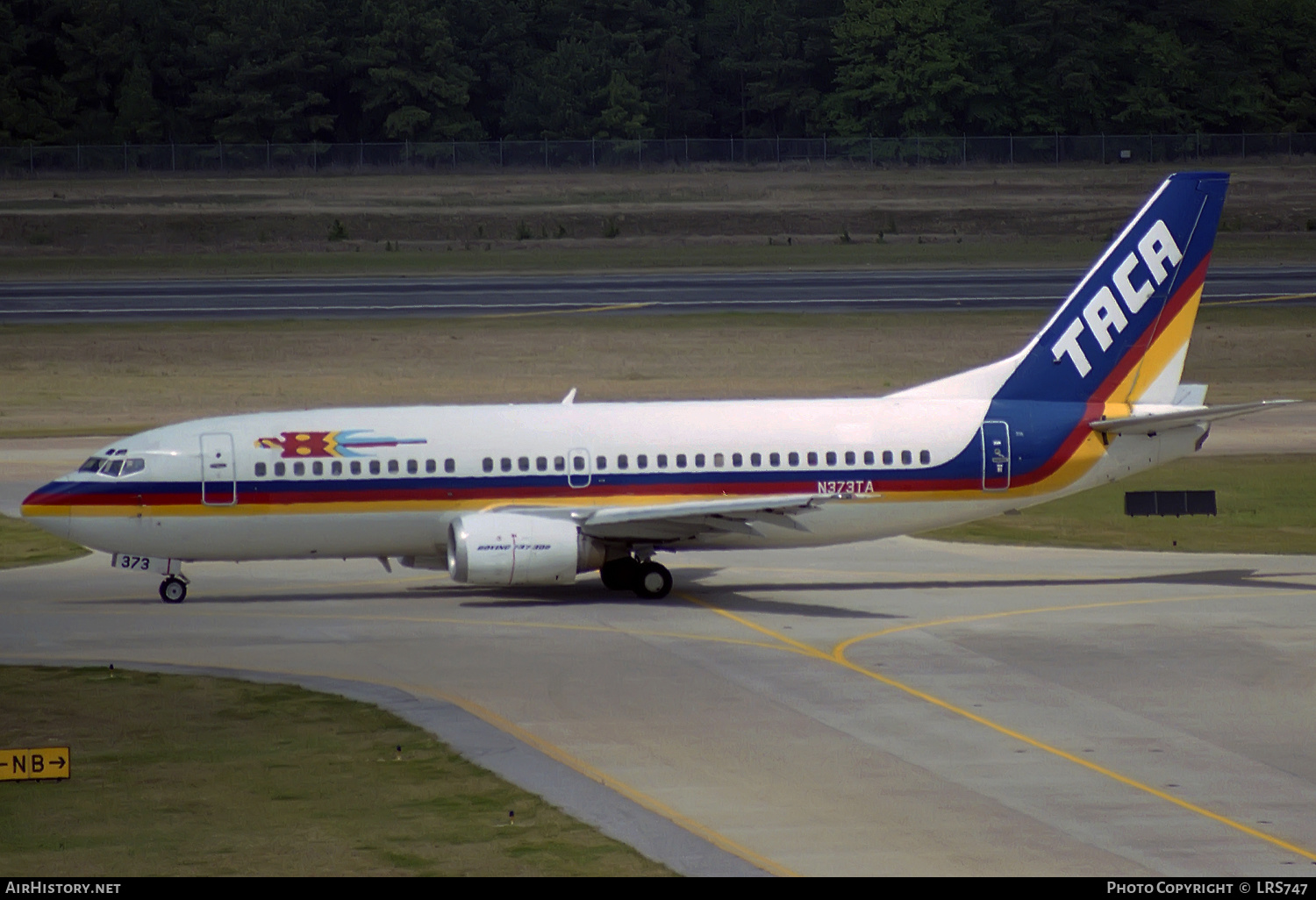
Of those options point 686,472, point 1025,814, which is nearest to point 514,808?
point 1025,814

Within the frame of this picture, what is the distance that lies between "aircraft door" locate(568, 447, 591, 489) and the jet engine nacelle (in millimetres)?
1118

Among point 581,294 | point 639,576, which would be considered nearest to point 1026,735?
point 639,576

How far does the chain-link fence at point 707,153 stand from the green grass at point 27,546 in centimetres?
10895

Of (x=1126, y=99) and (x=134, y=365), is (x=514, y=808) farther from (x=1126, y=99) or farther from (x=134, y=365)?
(x=1126, y=99)

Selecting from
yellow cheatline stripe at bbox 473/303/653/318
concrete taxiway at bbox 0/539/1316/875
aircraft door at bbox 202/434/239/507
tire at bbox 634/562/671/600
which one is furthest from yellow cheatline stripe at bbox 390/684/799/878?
yellow cheatline stripe at bbox 473/303/653/318

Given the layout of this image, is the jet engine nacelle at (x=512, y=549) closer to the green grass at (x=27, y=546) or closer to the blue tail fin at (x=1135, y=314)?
the blue tail fin at (x=1135, y=314)

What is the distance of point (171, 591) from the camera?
3866cm

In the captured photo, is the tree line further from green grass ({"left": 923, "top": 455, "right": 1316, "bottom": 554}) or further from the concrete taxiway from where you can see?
the concrete taxiway

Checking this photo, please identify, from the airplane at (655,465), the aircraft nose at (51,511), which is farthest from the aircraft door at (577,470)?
the aircraft nose at (51,511)

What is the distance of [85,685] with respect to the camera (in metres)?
30.6

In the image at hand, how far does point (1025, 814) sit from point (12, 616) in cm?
2287

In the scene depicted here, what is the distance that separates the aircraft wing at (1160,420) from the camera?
38.5 m

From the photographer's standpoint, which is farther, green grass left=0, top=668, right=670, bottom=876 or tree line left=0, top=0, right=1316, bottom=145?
tree line left=0, top=0, right=1316, bottom=145

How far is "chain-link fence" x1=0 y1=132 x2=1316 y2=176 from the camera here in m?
152
